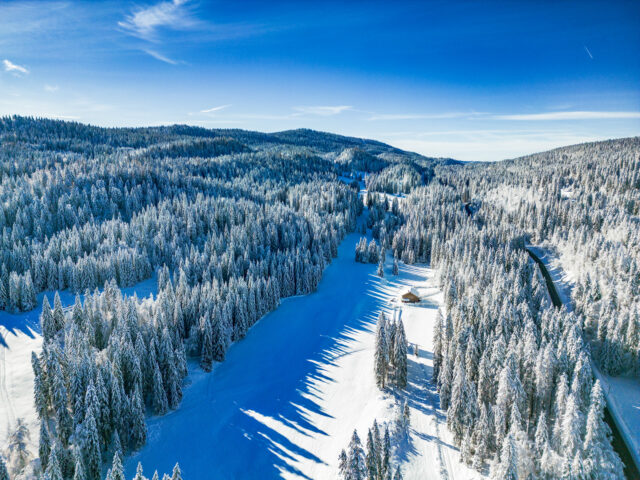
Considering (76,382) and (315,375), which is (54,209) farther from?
(315,375)

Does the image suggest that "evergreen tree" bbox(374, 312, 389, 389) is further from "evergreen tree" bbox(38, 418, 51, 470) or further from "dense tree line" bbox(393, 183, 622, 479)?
"evergreen tree" bbox(38, 418, 51, 470)

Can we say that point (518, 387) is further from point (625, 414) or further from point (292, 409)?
point (292, 409)

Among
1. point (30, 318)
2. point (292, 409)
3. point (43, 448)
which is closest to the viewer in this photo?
point (43, 448)

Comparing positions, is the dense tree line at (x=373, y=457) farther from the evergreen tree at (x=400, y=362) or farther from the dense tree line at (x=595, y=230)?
the dense tree line at (x=595, y=230)

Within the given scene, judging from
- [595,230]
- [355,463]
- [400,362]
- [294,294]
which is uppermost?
[595,230]

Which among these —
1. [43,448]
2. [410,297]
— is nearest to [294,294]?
[410,297]

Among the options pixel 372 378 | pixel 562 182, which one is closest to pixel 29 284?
pixel 372 378
